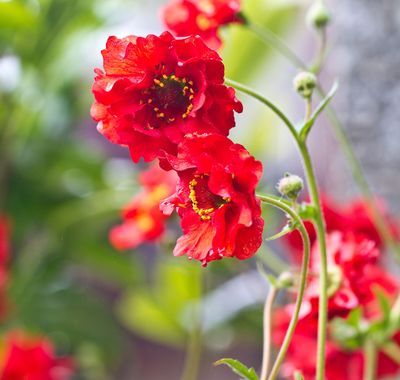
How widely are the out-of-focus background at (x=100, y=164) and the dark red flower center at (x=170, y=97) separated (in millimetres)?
723

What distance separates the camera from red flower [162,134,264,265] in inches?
12.8

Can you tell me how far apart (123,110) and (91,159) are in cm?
Result: 94

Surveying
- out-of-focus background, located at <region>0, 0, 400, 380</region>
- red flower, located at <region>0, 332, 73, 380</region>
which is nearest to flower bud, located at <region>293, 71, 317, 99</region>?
red flower, located at <region>0, 332, 73, 380</region>

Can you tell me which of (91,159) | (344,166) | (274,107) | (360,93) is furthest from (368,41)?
(274,107)

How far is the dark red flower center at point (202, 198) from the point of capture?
1.12 feet

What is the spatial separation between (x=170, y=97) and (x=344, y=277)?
0.54ft

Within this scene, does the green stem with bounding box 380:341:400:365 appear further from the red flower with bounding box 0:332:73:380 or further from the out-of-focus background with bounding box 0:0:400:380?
the out-of-focus background with bounding box 0:0:400:380

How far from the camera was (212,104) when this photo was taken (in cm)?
34

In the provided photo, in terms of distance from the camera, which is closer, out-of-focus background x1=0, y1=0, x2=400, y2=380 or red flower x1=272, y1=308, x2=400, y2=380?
red flower x1=272, y1=308, x2=400, y2=380

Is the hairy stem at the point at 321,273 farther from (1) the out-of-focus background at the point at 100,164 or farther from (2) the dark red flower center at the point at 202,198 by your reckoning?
(1) the out-of-focus background at the point at 100,164

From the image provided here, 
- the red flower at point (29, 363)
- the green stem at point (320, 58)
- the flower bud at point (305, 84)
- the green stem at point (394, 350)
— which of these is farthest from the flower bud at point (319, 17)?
the red flower at point (29, 363)

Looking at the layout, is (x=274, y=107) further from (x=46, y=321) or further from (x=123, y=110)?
(x=46, y=321)

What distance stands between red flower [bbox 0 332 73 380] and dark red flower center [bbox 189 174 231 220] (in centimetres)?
53

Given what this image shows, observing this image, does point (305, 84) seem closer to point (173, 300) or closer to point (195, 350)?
point (195, 350)
